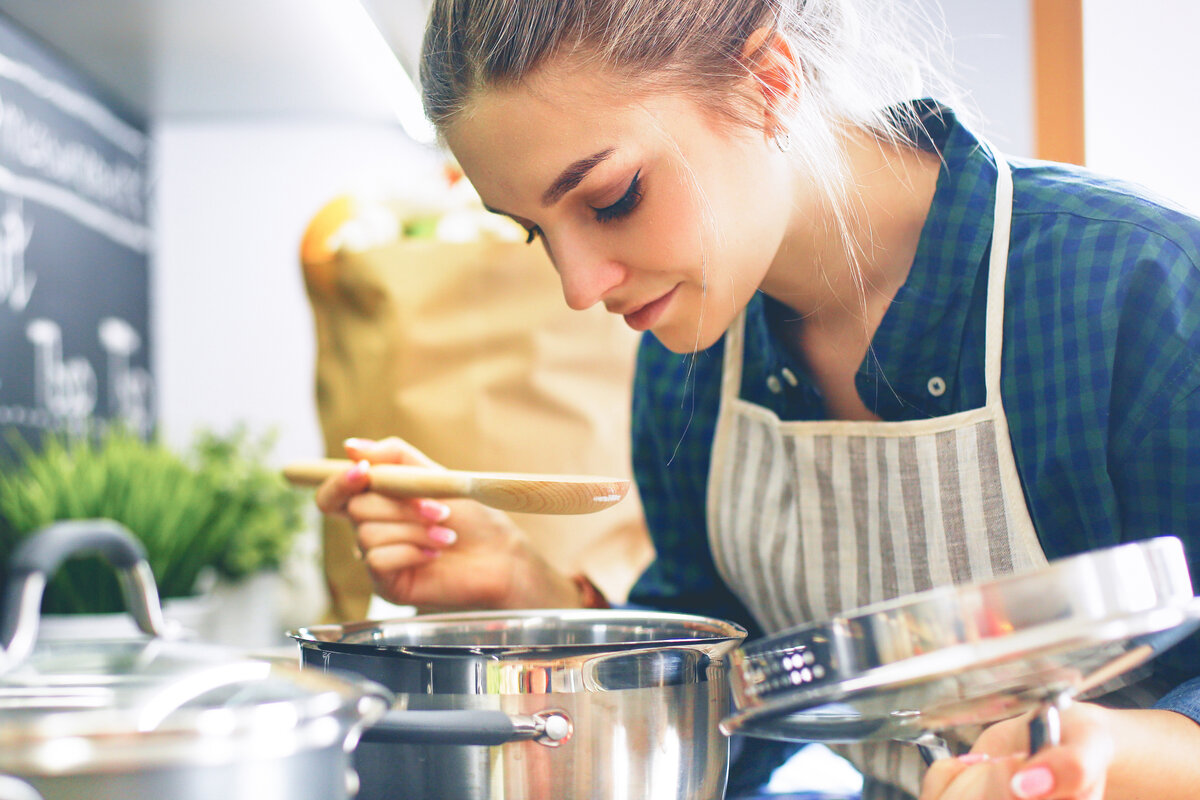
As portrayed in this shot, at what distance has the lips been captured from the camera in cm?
70

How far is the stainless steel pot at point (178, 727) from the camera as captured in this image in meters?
0.30

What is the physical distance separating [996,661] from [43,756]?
298 mm

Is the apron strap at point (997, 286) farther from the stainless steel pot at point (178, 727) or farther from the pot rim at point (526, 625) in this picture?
the stainless steel pot at point (178, 727)

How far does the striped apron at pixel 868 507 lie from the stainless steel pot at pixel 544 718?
0.64 ft

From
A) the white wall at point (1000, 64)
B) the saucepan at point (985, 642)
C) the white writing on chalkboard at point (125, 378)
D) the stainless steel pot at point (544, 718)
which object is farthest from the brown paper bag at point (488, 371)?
the white writing on chalkboard at point (125, 378)

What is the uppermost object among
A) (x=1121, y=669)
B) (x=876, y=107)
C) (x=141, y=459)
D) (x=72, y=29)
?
(x=72, y=29)

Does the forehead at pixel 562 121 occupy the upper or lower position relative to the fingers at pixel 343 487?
upper

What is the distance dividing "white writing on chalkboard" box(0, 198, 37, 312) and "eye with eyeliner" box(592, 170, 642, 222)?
1714 mm

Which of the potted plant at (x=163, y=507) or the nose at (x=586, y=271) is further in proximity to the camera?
the potted plant at (x=163, y=507)

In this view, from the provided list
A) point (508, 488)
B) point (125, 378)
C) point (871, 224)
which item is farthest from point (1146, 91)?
point (125, 378)

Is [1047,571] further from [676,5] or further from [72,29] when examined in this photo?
[72,29]

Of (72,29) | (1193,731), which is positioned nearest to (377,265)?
(1193,731)

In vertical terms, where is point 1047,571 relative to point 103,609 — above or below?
above

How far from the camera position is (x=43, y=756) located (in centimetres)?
29
